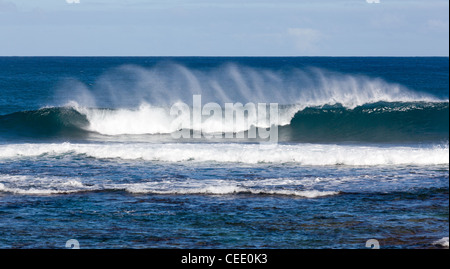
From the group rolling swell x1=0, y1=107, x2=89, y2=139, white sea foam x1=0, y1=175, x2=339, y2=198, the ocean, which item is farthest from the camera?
rolling swell x1=0, y1=107, x2=89, y2=139

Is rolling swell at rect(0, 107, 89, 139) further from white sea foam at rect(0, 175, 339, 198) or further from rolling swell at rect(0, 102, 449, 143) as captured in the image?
white sea foam at rect(0, 175, 339, 198)

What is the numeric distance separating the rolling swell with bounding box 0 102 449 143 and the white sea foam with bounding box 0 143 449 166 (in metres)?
5.47

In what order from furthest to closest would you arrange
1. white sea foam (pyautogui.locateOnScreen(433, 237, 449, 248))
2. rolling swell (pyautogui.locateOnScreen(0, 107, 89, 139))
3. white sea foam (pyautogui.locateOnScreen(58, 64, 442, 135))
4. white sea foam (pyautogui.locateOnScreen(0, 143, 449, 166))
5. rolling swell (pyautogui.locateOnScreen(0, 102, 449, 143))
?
white sea foam (pyautogui.locateOnScreen(58, 64, 442, 135)) < rolling swell (pyautogui.locateOnScreen(0, 107, 89, 139)) < rolling swell (pyautogui.locateOnScreen(0, 102, 449, 143)) < white sea foam (pyautogui.locateOnScreen(0, 143, 449, 166)) < white sea foam (pyautogui.locateOnScreen(433, 237, 449, 248))

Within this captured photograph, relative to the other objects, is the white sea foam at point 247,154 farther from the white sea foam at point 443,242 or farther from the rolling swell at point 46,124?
the white sea foam at point 443,242

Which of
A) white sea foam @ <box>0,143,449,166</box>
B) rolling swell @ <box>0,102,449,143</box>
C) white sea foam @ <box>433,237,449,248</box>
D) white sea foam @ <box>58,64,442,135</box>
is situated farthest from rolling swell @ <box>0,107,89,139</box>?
white sea foam @ <box>433,237,449,248</box>

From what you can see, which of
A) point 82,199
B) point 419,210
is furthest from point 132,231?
point 419,210

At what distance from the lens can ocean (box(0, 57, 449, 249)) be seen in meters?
10.8

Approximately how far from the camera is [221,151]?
19500 millimetres

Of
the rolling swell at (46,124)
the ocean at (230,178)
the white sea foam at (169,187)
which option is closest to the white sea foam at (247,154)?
the ocean at (230,178)

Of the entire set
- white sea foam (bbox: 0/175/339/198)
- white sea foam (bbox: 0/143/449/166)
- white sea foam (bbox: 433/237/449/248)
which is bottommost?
white sea foam (bbox: 433/237/449/248)

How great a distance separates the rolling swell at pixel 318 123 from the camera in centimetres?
2623

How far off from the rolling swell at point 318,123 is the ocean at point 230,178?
91 mm
